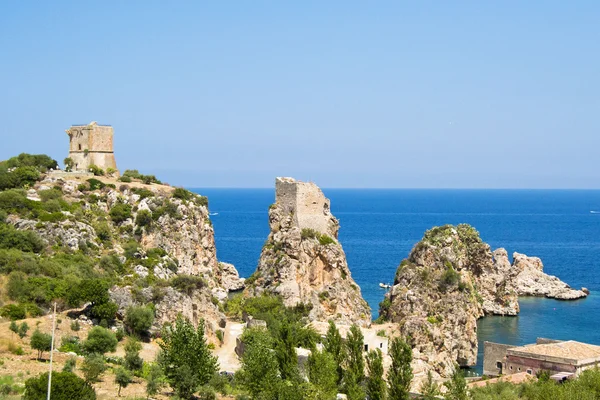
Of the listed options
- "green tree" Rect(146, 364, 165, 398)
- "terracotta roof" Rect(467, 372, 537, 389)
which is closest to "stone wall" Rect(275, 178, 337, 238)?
"terracotta roof" Rect(467, 372, 537, 389)

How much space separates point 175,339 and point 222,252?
92.0 meters

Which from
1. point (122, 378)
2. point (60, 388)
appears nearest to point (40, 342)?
point (122, 378)

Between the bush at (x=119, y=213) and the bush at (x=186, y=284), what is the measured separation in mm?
9138

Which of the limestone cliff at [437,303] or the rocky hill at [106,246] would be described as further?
the limestone cliff at [437,303]

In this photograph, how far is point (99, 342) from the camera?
40312mm

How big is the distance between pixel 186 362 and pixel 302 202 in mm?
25739

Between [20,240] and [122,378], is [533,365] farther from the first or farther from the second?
[20,240]

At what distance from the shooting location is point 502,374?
47125 mm

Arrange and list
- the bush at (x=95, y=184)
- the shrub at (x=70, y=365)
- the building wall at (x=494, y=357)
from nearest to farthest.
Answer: the shrub at (x=70, y=365), the building wall at (x=494, y=357), the bush at (x=95, y=184)

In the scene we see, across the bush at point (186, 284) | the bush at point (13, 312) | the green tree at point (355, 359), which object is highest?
the bush at point (186, 284)

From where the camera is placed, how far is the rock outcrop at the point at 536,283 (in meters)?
90.1

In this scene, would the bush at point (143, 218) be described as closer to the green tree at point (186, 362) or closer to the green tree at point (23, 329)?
the green tree at point (23, 329)

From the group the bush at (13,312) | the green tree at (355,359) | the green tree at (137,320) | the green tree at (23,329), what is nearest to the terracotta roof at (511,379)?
the green tree at (355,359)

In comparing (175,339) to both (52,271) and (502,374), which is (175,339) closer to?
(52,271)
